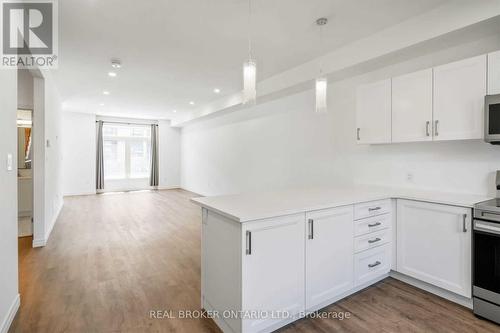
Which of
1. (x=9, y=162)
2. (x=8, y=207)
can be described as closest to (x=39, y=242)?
(x=8, y=207)

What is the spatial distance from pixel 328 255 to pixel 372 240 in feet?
2.19

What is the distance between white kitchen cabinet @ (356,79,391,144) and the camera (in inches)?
119

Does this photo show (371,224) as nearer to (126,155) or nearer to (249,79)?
(249,79)

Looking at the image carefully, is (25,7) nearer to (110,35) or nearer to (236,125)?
(110,35)

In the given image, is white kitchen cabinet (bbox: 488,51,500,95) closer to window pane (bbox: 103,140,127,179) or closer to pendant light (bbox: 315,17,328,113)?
pendant light (bbox: 315,17,328,113)

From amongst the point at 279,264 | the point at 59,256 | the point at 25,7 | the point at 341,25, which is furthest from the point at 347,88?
the point at 59,256

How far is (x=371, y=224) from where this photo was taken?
8.53 ft

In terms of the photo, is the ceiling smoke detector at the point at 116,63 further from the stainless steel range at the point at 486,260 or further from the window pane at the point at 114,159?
the window pane at the point at 114,159

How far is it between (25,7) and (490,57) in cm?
424

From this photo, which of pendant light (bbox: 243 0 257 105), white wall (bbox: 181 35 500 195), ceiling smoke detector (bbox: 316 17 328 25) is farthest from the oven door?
ceiling smoke detector (bbox: 316 17 328 25)

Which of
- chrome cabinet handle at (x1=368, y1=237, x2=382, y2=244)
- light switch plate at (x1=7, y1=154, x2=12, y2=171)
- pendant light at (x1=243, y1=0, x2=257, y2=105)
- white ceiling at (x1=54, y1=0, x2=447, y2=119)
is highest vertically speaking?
white ceiling at (x1=54, y1=0, x2=447, y2=119)

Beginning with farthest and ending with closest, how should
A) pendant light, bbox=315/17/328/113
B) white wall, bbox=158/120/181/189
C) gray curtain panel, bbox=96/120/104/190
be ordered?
white wall, bbox=158/120/181/189 → gray curtain panel, bbox=96/120/104/190 → pendant light, bbox=315/17/328/113

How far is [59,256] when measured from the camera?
3.51m

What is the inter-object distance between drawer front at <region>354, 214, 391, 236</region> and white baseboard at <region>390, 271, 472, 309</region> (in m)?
0.59
